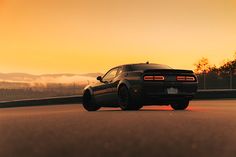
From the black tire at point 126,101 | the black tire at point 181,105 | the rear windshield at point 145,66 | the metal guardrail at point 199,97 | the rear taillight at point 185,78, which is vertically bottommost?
the metal guardrail at point 199,97

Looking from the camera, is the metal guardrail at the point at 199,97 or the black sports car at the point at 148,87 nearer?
the black sports car at the point at 148,87

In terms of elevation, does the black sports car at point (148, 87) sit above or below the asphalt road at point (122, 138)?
above

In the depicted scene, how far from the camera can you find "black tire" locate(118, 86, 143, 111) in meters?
15.8

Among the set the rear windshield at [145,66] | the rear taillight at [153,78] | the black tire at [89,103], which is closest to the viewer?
the rear taillight at [153,78]

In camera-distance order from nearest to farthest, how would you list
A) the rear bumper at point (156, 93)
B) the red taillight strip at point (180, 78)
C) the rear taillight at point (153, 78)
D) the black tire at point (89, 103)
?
the rear bumper at point (156, 93) → the rear taillight at point (153, 78) → the red taillight strip at point (180, 78) → the black tire at point (89, 103)

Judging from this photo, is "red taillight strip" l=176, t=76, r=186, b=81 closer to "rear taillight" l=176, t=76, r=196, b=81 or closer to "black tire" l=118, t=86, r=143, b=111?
"rear taillight" l=176, t=76, r=196, b=81

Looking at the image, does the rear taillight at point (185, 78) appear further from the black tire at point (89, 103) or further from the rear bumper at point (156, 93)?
the black tire at point (89, 103)

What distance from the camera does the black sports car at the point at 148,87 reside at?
15680mm

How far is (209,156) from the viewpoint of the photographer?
6.93 metres

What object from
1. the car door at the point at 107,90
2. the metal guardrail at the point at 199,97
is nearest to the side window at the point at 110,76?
the car door at the point at 107,90

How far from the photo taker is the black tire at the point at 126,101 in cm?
1583

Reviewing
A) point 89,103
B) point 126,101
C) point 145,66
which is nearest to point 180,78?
point 145,66

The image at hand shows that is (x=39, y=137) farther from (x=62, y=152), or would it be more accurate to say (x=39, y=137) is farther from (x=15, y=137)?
(x=62, y=152)

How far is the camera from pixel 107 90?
56.9 feet
